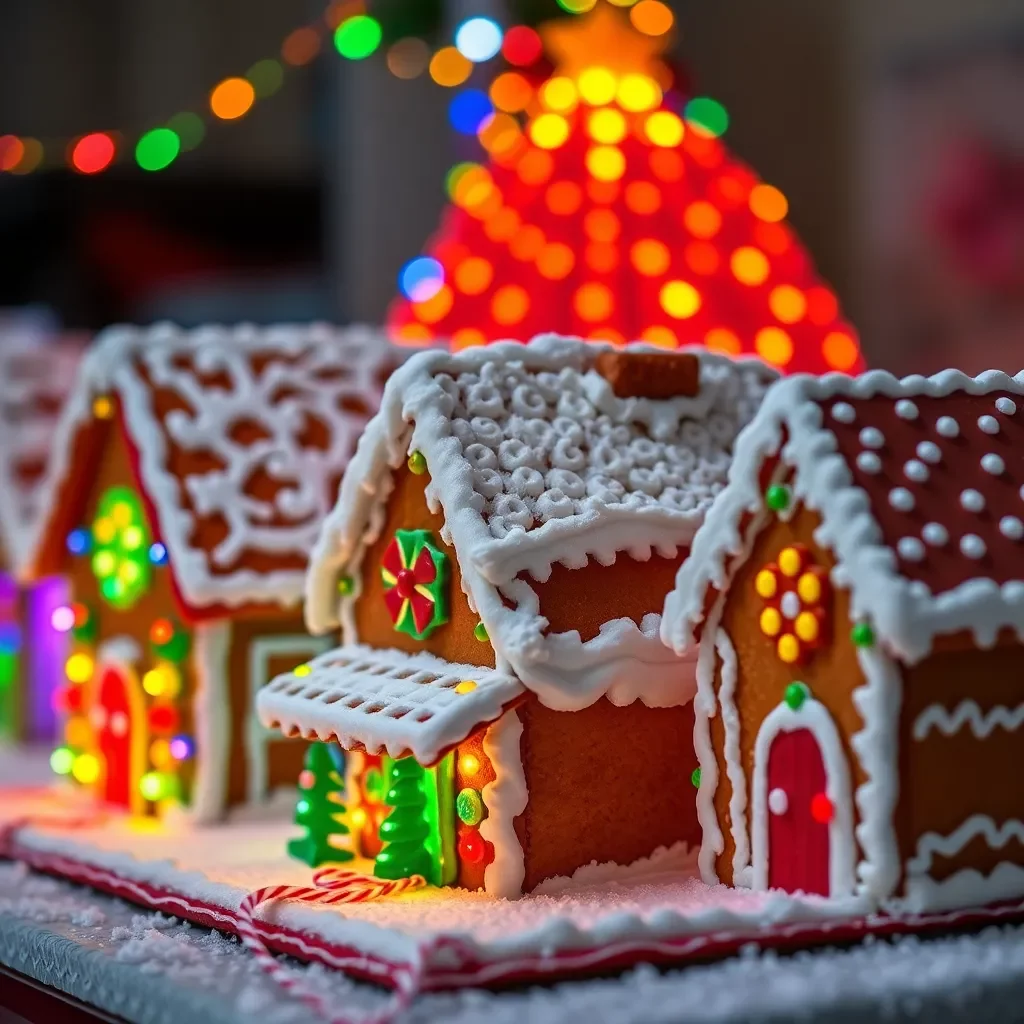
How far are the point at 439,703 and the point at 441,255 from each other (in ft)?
7.23

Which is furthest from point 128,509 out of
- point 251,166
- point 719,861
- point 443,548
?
point 251,166

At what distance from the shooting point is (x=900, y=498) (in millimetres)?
3250

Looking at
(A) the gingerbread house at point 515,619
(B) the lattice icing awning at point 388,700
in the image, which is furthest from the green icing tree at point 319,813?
(B) the lattice icing awning at point 388,700

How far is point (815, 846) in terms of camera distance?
3344mm

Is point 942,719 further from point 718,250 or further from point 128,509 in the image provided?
point 128,509

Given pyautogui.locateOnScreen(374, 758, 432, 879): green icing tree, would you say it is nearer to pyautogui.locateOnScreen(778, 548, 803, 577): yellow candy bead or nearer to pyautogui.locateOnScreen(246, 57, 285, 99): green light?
pyautogui.locateOnScreen(778, 548, 803, 577): yellow candy bead

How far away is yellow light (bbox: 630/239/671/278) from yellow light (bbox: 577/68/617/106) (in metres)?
0.50

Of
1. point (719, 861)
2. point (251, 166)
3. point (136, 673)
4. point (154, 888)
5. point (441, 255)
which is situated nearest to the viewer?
point (719, 861)

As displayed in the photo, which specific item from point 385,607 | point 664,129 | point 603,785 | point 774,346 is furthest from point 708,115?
point 603,785

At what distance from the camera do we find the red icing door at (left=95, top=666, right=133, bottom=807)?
4.98m

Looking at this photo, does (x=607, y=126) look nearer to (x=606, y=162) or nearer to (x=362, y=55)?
(x=606, y=162)

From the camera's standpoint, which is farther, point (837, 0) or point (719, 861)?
point (837, 0)

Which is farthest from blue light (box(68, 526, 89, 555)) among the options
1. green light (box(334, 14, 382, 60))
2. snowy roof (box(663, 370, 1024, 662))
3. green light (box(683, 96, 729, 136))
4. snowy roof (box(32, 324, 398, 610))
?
green light (box(683, 96, 729, 136))

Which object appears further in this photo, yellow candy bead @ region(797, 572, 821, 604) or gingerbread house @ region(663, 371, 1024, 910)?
yellow candy bead @ region(797, 572, 821, 604)
